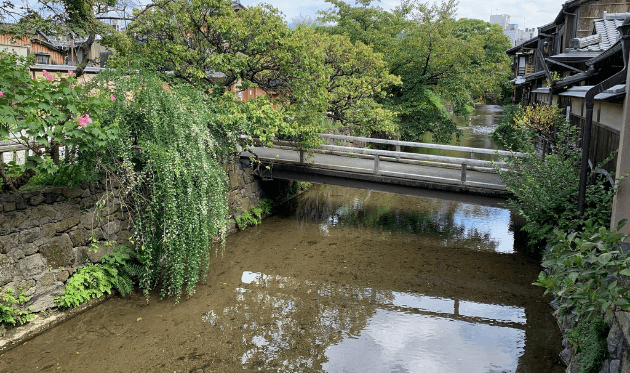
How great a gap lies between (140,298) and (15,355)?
2468mm

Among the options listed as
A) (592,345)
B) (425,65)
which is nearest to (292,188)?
(425,65)

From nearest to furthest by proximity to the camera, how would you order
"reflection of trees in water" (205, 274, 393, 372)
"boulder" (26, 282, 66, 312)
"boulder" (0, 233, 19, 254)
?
"reflection of trees in water" (205, 274, 393, 372) < "boulder" (0, 233, 19, 254) < "boulder" (26, 282, 66, 312)

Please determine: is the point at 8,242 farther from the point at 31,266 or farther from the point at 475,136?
the point at 475,136

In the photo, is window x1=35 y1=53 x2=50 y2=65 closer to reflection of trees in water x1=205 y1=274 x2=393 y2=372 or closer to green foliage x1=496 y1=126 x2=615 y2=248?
reflection of trees in water x1=205 y1=274 x2=393 y2=372

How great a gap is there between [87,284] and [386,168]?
892 centimetres

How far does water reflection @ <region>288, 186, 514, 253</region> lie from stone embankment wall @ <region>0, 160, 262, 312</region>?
6711 millimetres

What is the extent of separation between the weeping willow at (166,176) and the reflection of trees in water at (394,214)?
19.6 ft

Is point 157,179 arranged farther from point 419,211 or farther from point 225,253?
point 419,211

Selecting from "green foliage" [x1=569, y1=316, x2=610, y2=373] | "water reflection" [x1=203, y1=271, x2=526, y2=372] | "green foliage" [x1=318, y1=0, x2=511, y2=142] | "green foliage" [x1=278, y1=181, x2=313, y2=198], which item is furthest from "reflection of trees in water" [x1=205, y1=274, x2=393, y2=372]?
"green foliage" [x1=318, y1=0, x2=511, y2=142]

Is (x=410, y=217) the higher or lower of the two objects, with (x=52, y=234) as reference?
lower

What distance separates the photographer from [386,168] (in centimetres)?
1455

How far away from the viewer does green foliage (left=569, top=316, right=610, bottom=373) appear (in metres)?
5.75

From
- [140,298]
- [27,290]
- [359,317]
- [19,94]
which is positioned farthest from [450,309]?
[19,94]

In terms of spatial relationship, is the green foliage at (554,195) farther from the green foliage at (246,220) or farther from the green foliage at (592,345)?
the green foliage at (246,220)
